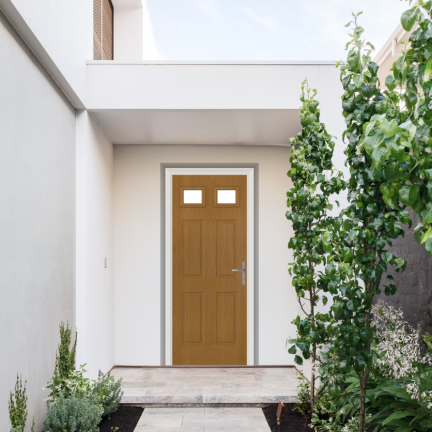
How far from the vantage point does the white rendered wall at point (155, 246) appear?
4383mm

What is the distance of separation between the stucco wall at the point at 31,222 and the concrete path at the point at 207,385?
1.06 meters

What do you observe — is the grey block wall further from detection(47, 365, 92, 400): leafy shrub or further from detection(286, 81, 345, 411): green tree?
detection(47, 365, 92, 400): leafy shrub

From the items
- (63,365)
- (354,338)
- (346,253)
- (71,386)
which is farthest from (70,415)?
(346,253)

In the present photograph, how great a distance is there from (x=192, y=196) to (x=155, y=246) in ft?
2.20

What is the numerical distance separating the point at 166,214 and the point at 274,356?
1.87 metres

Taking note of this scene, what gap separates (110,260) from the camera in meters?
4.23

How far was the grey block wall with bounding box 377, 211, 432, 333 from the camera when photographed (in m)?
3.03

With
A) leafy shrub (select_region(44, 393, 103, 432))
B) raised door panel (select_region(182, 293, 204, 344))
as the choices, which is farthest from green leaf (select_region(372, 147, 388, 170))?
raised door panel (select_region(182, 293, 204, 344))

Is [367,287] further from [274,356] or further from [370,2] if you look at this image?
[370,2]

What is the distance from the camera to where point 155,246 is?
4461 mm

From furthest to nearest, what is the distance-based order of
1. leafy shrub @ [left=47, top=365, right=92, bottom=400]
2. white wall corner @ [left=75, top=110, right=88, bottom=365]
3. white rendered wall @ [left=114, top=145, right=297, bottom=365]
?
1. white rendered wall @ [left=114, top=145, right=297, bottom=365]
2. white wall corner @ [left=75, top=110, right=88, bottom=365]
3. leafy shrub @ [left=47, top=365, right=92, bottom=400]

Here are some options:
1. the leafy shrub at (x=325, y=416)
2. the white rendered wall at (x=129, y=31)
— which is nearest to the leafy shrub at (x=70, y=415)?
the leafy shrub at (x=325, y=416)

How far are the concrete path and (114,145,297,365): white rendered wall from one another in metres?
0.27

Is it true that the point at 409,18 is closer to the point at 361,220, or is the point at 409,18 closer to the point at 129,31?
the point at 361,220
